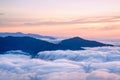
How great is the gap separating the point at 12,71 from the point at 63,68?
19.9 meters

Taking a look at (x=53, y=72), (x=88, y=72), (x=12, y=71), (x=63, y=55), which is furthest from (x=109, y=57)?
(x=12, y=71)

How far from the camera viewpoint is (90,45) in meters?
129

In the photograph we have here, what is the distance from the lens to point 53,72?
87938 mm

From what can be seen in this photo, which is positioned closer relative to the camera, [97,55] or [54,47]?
[97,55]

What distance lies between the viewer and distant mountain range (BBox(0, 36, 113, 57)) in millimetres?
129375

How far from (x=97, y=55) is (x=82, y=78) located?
2266 cm

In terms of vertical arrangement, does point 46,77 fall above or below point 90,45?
below

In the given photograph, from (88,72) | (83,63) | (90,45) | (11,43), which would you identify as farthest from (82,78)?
(11,43)

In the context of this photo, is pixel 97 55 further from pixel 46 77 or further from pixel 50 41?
pixel 50 41

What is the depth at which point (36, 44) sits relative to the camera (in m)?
139

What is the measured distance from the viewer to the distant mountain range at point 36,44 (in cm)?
12938

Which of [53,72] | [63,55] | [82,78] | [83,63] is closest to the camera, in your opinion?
[82,78]

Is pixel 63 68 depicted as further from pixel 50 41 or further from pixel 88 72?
pixel 50 41

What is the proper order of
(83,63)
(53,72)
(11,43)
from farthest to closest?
(11,43)
(83,63)
(53,72)
